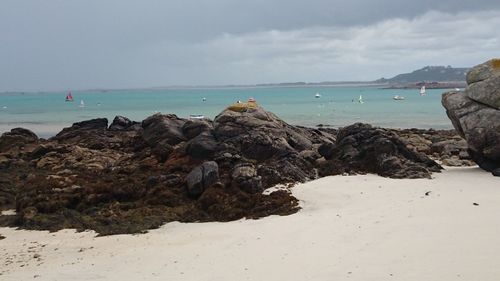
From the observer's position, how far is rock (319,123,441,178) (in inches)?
623

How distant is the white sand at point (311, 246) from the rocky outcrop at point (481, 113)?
10.4 ft

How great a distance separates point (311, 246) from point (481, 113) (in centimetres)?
973

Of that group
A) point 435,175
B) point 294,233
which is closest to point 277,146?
point 435,175

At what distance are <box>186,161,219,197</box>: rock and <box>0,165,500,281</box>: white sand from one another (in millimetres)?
2120

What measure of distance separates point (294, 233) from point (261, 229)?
89cm

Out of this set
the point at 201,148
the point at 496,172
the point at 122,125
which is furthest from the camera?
the point at 122,125

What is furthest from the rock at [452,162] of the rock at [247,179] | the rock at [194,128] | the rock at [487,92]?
the rock at [194,128]

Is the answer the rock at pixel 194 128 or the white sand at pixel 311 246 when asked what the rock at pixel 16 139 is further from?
the white sand at pixel 311 246

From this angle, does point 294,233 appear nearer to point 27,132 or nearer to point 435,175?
point 435,175

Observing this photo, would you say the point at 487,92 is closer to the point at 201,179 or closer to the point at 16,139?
the point at 201,179

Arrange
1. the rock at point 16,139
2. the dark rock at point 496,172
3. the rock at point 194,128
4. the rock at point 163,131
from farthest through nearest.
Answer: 1. the rock at point 16,139
2. the rock at point 194,128
3. the rock at point 163,131
4. the dark rock at point 496,172

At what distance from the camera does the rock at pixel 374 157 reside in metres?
15.8

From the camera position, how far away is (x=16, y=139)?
2614 cm

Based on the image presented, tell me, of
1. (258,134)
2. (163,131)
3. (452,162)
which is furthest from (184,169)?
(452,162)
